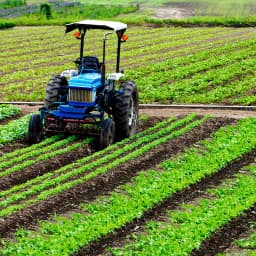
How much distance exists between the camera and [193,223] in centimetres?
1184

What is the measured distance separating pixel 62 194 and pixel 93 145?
153 inches

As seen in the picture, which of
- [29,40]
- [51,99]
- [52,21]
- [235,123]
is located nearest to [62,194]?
[51,99]

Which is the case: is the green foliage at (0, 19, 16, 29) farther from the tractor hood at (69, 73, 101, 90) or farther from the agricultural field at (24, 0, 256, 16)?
the tractor hood at (69, 73, 101, 90)

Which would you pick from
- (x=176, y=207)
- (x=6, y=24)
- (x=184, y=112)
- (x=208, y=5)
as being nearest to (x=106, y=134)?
(x=176, y=207)

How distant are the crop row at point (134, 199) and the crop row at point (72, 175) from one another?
556 mm

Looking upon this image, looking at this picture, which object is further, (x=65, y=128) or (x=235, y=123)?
(x=235, y=123)

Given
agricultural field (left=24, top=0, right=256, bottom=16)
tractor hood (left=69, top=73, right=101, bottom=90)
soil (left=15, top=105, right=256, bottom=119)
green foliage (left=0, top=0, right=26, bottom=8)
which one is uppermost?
tractor hood (left=69, top=73, right=101, bottom=90)

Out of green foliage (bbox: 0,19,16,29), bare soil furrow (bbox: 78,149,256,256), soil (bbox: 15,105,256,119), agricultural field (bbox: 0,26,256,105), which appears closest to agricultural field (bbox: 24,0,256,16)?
agricultural field (bbox: 0,26,256,105)

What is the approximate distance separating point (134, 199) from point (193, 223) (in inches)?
55.2

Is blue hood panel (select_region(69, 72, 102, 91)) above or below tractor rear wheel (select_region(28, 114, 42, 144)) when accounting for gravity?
above

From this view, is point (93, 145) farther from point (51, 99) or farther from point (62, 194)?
point (62, 194)

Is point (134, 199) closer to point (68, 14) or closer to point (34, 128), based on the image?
point (34, 128)

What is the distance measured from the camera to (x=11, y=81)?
26.7 m

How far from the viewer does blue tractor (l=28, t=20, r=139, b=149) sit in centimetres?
1675
